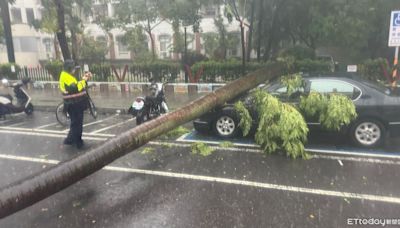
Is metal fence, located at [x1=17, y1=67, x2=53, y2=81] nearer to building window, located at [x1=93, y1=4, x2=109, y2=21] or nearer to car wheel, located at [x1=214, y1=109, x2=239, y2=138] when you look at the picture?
building window, located at [x1=93, y1=4, x2=109, y2=21]

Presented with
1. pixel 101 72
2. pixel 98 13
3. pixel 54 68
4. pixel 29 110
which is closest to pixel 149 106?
pixel 29 110

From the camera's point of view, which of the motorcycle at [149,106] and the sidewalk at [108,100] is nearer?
the motorcycle at [149,106]

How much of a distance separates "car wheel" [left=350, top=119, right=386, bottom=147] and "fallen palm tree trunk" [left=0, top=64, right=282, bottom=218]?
2532 millimetres

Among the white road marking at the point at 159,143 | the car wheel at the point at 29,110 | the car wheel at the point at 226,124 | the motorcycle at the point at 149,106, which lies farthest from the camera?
the car wheel at the point at 29,110

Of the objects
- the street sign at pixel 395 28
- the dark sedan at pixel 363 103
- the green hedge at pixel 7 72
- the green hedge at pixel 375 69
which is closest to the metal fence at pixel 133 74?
the green hedge at pixel 7 72

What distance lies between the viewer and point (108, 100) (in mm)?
12469

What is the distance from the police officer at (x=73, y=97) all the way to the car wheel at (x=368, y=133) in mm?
5722

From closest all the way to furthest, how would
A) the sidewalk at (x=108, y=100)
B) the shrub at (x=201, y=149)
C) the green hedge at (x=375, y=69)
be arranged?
the shrub at (x=201, y=149) < the sidewalk at (x=108, y=100) < the green hedge at (x=375, y=69)

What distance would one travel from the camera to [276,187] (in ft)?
15.3

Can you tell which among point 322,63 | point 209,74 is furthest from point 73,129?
point 322,63

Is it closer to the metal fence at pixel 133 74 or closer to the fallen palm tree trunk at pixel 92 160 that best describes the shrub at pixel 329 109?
the fallen palm tree trunk at pixel 92 160

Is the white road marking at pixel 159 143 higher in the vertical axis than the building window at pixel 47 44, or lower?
lower

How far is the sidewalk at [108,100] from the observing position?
11.1 metres

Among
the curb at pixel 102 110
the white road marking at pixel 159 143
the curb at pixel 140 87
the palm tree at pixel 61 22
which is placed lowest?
the white road marking at pixel 159 143
